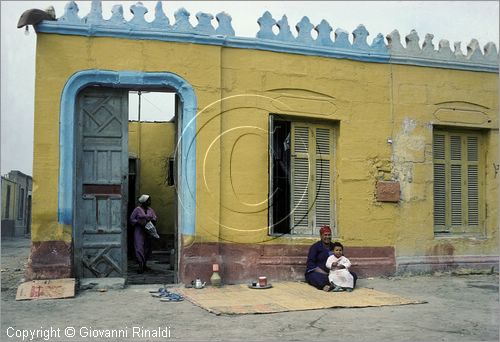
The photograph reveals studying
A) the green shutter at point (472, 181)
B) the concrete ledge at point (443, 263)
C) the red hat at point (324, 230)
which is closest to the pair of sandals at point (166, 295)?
the red hat at point (324, 230)

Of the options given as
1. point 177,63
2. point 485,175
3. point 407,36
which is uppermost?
point 407,36

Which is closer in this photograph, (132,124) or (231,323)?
(231,323)

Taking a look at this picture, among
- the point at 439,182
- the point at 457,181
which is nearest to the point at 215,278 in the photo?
the point at 439,182

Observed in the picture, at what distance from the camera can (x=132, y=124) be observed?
585 inches

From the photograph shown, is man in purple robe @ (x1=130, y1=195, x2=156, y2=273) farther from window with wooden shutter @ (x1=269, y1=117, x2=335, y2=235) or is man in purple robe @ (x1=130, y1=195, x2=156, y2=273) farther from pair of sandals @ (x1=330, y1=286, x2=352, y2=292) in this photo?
pair of sandals @ (x1=330, y1=286, x2=352, y2=292)

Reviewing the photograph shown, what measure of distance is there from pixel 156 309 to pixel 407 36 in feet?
20.8

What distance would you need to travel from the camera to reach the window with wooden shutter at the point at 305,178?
9.12 metres

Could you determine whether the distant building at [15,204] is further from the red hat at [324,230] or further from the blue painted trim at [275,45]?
the red hat at [324,230]

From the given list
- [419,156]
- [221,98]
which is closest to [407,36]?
[419,156]

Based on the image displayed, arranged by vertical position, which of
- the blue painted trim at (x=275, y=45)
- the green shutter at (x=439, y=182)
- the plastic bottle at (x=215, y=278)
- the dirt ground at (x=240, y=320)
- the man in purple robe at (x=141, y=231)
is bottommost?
the dirt ground at (x=240, y=320)

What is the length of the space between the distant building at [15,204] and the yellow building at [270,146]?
711 inches

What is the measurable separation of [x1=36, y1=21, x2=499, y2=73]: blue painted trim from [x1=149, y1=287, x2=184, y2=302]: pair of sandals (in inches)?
144

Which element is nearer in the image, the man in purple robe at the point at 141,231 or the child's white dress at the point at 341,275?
the child's white dress at the point at 341,275

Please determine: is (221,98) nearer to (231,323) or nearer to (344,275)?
(344,275)
